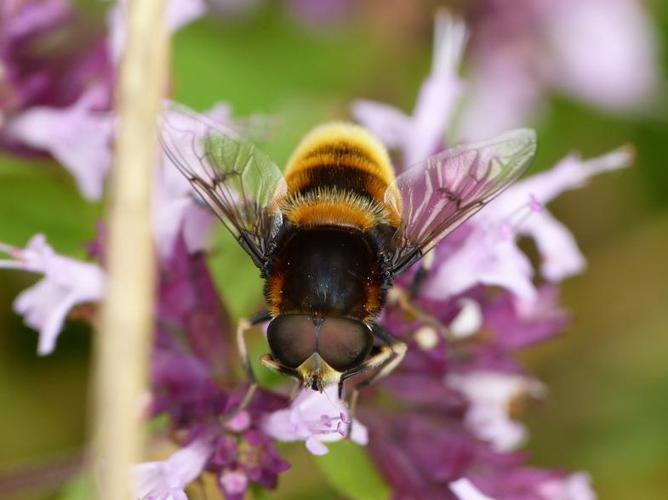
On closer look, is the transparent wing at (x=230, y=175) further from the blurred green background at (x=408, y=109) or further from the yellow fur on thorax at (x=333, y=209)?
the blurred green background at (x=408, y=109)

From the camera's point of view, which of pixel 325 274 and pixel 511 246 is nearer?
pixel 325 274

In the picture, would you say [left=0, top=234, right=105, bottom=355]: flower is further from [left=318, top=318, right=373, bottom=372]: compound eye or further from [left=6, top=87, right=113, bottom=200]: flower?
[left=318, top=318, right=373, bottom=372]: compound eye

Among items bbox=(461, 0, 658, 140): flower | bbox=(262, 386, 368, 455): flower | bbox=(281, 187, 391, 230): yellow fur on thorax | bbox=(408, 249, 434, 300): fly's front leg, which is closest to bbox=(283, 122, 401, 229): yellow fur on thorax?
bbox=(281, 187, 391, 230): yellow fur on thorax

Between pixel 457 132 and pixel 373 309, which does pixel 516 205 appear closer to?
pixel 373 309

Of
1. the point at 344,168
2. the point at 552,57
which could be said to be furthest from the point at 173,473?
the point at 552,57

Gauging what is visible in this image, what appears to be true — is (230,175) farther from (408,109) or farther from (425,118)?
(408,109)

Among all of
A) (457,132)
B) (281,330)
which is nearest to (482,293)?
(281,330)

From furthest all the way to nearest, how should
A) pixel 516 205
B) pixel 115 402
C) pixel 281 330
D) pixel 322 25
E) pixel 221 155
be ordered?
→ 1. pixel 322 25
2. pixel 516 205
3. pixel 221 155
4. pixel 281 330
5. pixel 115 402
